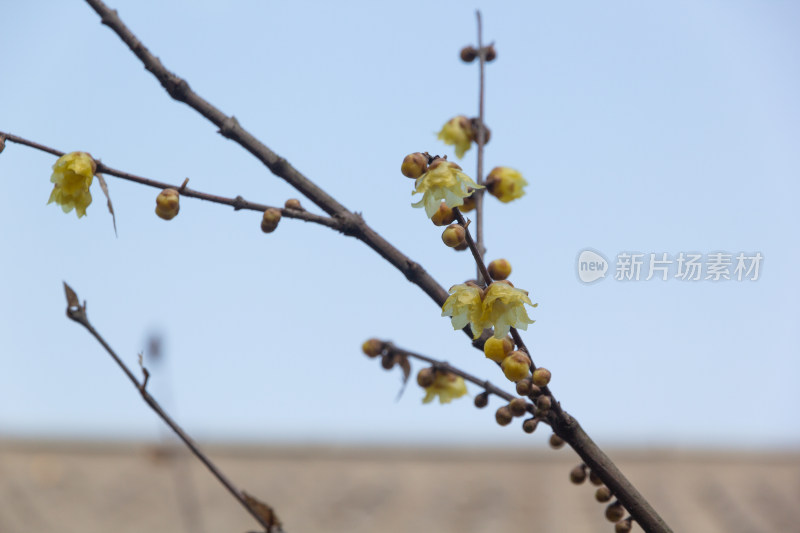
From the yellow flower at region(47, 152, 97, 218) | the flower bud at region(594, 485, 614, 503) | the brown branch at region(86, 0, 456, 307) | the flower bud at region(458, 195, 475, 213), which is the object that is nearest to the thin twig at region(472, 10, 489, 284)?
the flower bud at region(458, 195, 475, 213)

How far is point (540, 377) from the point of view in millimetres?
813

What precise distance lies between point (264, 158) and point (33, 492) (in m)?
8.09

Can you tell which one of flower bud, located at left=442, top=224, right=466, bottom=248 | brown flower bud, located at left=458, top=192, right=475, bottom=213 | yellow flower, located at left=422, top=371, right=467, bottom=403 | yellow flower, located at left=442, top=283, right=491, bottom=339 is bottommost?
yellow flower, located at left=422, top=371, right=467, bottom=403

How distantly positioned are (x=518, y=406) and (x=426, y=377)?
13.5 inches

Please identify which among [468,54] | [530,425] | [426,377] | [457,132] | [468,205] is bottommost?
[530,425]

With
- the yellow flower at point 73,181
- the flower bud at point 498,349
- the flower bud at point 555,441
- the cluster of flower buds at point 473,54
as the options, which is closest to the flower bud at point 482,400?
the flower bud at point 555,441

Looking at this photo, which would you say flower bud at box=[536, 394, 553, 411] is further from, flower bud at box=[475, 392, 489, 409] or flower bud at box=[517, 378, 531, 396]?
flower bud at box=[475, 392, 489, 409]

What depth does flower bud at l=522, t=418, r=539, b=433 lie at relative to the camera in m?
0.83

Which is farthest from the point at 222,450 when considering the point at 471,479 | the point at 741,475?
the point at 741,475

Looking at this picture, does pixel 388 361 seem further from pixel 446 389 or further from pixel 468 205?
pixel 468 205

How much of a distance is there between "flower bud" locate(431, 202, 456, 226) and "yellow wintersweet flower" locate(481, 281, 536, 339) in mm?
88

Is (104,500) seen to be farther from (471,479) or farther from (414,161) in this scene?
(414,161)

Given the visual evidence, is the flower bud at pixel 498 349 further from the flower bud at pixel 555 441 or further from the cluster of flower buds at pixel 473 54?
the cluster of flower buds at pixel 473 54

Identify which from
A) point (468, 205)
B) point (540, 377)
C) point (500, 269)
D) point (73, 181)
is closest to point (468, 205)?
point (468, 205)
